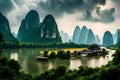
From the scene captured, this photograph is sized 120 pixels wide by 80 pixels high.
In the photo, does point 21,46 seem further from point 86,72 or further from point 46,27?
point 86,72

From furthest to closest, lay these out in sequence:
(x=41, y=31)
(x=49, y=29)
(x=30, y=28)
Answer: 1. (x=30, y=28)
2. (x=41, y=31)
3. (x=49, y=29)

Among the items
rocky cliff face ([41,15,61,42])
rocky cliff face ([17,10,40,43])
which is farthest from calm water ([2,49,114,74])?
rocky cliff face ([17,10,40,43])

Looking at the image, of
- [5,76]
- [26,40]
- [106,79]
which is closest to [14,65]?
[5,76]

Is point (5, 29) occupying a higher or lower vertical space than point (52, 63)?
higher

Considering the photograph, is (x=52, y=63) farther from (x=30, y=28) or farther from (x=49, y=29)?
(x=30, y=28)

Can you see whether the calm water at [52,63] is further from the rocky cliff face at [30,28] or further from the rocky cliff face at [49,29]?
the rocky cliff face at [30,28]

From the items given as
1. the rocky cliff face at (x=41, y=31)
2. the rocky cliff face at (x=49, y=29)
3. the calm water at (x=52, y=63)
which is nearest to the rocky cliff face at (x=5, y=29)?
the rocky cliff face at (x=41, y=31)

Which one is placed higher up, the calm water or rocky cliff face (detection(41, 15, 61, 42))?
rocky cliff face (detection(41, 15, 61, 42))

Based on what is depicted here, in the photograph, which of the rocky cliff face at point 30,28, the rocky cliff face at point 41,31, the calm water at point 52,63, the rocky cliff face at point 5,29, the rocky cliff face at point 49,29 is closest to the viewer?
the calm water at point 52,63

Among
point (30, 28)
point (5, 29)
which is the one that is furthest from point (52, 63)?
point (30, 28)

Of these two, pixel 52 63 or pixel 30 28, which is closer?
pixel 52 63

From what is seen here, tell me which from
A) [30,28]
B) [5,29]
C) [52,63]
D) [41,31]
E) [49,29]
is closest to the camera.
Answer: [52,63]

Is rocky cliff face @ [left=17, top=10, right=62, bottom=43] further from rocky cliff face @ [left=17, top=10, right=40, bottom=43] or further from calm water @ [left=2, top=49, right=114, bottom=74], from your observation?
calm water @ [left=2, top=49, right=114, bottom=74]

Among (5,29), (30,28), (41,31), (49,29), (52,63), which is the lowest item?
(52,63)
